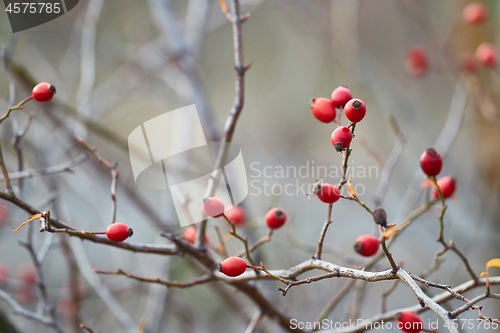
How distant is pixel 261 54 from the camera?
4.48 metres

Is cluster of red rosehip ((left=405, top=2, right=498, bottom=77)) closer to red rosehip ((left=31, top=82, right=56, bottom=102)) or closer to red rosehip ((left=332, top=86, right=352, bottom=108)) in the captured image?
red rosehip ((left=332, top=86, right=352, bottom=108))

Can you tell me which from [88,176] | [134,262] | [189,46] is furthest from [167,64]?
[134,262]

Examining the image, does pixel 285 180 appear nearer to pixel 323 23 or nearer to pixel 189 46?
pixel 323 23

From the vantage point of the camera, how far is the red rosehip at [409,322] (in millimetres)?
883

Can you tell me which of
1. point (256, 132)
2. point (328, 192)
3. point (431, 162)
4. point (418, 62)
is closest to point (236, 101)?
point (328, 192)

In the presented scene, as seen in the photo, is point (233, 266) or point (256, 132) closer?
point (233, 266)

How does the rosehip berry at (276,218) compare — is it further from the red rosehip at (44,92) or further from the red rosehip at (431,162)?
the red rosehip at (44,92)

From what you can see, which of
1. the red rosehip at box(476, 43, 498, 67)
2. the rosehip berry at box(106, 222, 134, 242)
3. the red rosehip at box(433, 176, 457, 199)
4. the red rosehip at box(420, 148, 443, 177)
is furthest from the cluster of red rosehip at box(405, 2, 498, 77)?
the rosehip berry at box(106, 222, 134, 242)

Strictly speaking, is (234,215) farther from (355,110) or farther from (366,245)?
(355,110)

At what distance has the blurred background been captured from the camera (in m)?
2.03

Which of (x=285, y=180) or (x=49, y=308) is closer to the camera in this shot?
(x=49, y=308)

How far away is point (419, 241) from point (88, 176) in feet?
7.81

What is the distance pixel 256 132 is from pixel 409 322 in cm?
362

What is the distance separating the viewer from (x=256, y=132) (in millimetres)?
4449
